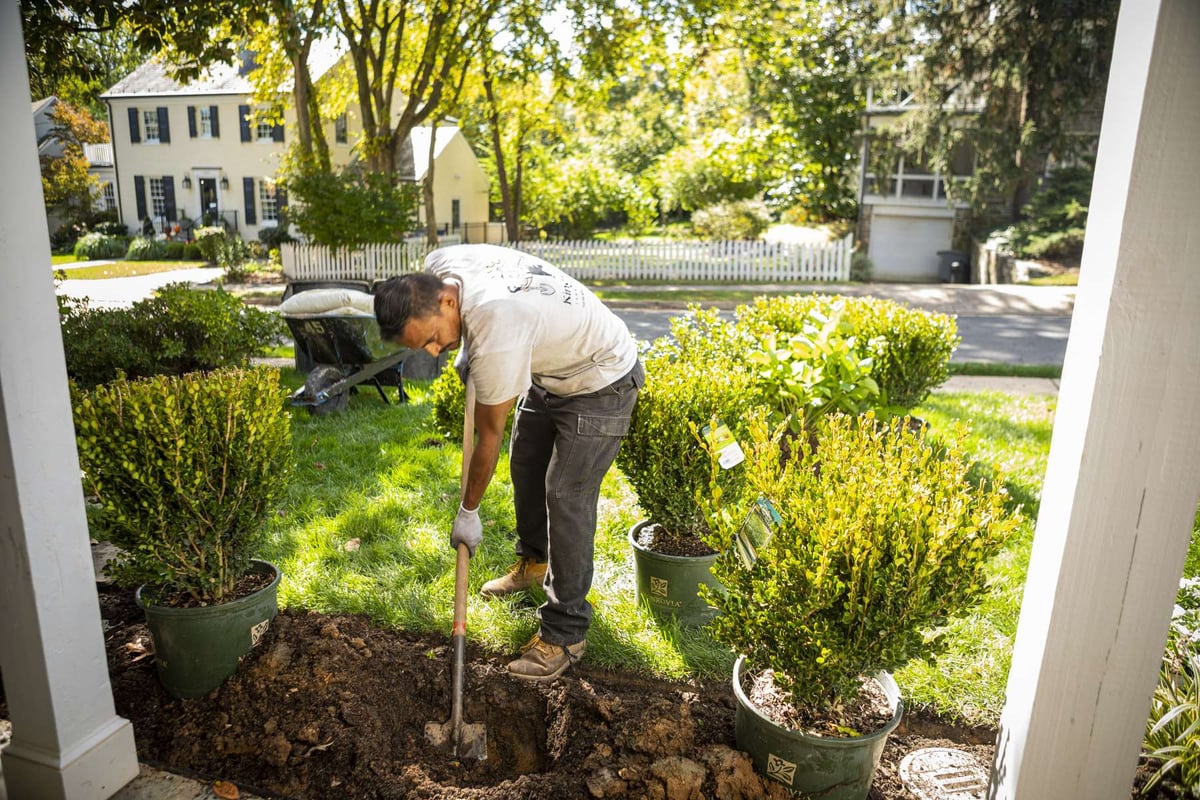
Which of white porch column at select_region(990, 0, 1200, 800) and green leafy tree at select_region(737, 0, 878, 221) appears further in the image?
green leafy tree at select_region(737, 0, 878, 221)

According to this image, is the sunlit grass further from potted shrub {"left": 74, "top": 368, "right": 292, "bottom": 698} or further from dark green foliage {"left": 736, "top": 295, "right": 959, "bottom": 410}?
potted shrub {"left": 74, "top": 368, "right": 292, "bottom": 698}

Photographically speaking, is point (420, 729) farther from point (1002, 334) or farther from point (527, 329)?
point (1002, 334)

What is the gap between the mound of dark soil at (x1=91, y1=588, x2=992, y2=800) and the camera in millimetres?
2615

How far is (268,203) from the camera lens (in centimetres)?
3052

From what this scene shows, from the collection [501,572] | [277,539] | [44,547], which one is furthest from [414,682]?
[277,539]

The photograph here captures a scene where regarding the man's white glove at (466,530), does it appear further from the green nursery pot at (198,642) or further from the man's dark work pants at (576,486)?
the green nursery pot at (198,642)

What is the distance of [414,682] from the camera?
321cm

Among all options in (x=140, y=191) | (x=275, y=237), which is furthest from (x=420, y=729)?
(x=140, y=191)

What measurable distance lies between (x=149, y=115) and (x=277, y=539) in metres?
32.9

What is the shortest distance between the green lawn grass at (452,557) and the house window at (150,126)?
3016cm

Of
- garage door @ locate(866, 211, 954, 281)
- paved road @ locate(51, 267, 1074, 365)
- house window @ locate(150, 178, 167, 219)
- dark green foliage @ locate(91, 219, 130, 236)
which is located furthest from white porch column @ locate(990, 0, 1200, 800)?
house window @ locate(150, 178, 167, 219)

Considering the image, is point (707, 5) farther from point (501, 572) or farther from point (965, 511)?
point (965, 511)

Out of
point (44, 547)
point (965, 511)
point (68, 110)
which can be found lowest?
point (44, 547)

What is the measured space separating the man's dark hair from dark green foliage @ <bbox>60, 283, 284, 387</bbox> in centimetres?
439
